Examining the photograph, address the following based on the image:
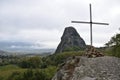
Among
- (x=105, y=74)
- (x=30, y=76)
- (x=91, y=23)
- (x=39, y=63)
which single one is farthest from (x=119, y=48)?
(x=39, y=63)

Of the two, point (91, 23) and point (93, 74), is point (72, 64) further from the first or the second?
point (91, 23)

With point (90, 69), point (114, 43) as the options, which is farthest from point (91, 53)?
point (114, 43)

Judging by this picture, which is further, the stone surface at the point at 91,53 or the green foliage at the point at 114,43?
the green foliage at the point at 114,43

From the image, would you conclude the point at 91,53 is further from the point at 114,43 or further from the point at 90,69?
the point at 114,43

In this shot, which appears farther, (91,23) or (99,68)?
(91,23)

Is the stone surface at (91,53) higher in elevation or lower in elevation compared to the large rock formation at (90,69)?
higher

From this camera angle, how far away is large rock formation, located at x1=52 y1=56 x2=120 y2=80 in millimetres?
21922

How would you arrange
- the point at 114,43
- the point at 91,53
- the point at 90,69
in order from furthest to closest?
the point at 114,43, the point at 91,53, the point at 90,69

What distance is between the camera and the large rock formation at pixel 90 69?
2192 cm

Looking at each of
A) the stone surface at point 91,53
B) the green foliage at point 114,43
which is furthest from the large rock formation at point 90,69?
the green foliage at point 114,43

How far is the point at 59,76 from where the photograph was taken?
23391 millimetres

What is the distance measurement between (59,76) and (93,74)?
255cm

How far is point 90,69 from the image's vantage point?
2250 centimetres

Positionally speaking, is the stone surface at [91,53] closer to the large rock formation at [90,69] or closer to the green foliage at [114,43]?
the large rock formation at [90,69]
